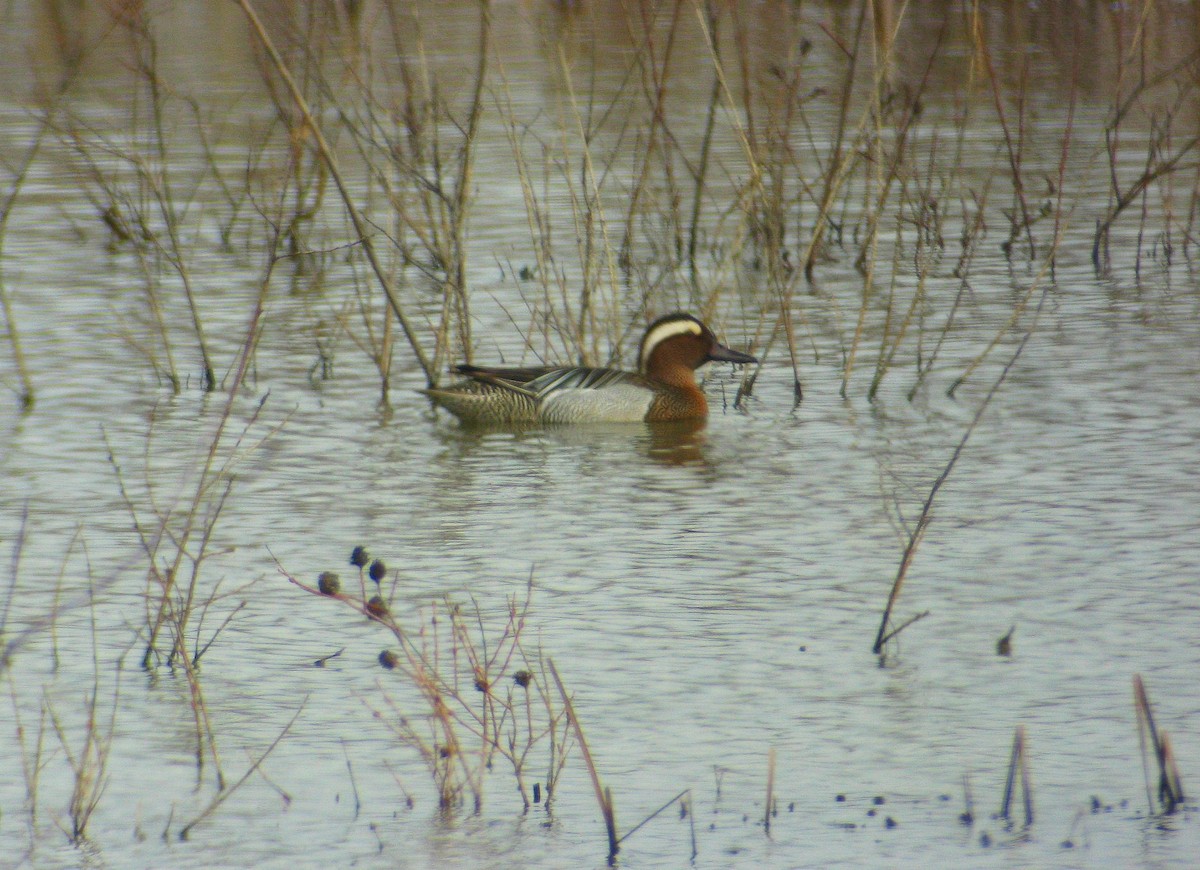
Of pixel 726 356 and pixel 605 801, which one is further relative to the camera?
pixel 726 356

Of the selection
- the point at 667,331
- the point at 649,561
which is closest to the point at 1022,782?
the point at 649,561

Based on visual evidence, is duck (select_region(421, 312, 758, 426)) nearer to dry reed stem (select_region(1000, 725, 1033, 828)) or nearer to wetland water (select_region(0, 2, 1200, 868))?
wetland water (select_region(0, 2, 1200, 868))

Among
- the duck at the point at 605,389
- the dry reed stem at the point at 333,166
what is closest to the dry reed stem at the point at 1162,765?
the dry reed stem at the point at 333,166

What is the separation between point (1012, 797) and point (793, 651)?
1446mm

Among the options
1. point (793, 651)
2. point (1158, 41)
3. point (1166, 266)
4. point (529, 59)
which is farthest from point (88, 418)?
point (529, 59)

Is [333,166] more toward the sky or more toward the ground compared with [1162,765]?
more toward the sky

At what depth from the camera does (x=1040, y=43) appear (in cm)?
2694

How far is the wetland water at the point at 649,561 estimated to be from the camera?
16.7ft

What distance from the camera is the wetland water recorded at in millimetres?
5098

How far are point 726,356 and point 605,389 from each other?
0.76 m

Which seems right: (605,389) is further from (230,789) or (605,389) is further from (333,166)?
(230,789)

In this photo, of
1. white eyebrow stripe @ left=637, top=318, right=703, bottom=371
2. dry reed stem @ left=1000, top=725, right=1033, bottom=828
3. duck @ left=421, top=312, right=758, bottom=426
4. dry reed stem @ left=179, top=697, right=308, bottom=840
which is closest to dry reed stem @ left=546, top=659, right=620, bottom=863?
dry reed stem @ left=179, top=697, right=308, bottom=840

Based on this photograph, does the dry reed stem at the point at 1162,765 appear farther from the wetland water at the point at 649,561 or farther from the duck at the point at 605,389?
the duck at the point at 605,389

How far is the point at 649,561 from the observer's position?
7543 mm
